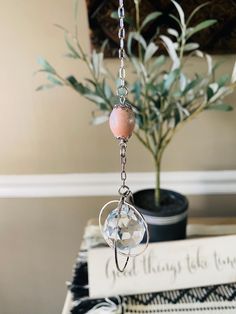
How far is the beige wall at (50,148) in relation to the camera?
3.02 ft

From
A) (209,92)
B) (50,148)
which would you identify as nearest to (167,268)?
(209,92)

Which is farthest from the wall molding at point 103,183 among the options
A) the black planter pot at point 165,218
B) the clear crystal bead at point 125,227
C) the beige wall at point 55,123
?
the clear crystal bead at point 125,227

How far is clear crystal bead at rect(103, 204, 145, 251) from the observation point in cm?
56

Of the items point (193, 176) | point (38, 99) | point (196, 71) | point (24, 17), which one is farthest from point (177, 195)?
point (24, 17)

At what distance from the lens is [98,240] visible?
0.89m

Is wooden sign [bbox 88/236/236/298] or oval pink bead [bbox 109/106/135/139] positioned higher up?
oval pink bead [bbox 109/106/135/139]

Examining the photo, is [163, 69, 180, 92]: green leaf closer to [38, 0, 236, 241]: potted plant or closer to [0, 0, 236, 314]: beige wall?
[38, 0, 236, 241]: potted plant

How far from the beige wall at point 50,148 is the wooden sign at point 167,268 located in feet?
1.01

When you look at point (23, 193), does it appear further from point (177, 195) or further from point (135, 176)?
point (177, 195)

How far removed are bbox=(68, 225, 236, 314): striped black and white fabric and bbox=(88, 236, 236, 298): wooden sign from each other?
0.04 ft

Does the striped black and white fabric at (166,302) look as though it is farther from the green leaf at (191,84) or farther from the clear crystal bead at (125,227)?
the green leaf at (191,84)

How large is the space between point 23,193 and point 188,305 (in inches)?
21.1

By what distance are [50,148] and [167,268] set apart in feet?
1.46

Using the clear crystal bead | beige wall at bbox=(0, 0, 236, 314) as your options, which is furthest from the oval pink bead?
beige wall at bbox=(0, 0, 236, 314)
